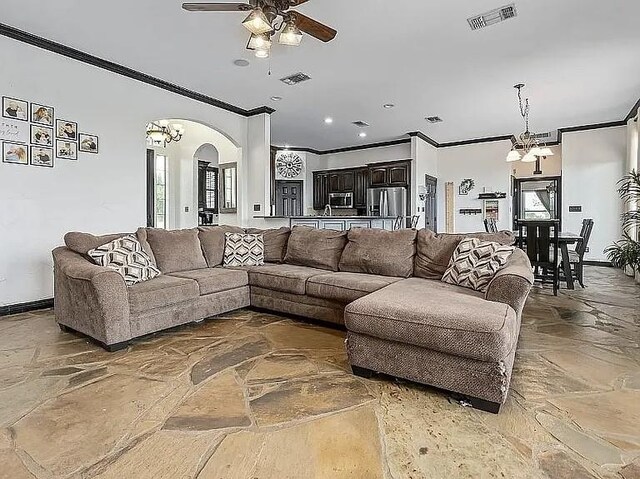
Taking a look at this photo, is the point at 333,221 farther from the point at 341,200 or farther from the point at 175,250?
the point at 175,250

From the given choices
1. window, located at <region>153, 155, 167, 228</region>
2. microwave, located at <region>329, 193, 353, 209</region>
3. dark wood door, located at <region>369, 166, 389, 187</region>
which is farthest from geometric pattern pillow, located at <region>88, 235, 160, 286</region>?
microwave, located at <region>329, 193, 353, 209</region>

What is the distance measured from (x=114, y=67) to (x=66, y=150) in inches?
49.0

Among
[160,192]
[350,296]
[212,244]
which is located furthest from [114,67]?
[350,296]

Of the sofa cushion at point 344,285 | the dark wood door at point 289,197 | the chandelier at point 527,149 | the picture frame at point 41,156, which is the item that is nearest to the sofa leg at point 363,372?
the sofa cushion at point 344,285

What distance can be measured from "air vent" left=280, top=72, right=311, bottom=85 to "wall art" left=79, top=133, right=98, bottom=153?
2532mm

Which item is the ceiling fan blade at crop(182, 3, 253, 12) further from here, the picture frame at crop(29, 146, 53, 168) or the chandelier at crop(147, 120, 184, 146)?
the chandelier at crop(147, 120, 184, 146)

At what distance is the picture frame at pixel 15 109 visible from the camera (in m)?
3.94

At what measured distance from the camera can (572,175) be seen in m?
8.04

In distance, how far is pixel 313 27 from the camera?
309 centimetres

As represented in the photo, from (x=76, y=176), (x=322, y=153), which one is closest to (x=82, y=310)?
(x=76, y=176)

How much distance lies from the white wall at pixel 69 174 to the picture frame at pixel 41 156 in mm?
65

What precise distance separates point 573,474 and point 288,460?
1136 mm

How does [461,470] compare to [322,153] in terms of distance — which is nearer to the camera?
[461,470]

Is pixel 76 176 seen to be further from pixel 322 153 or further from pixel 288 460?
pixel 322 153
